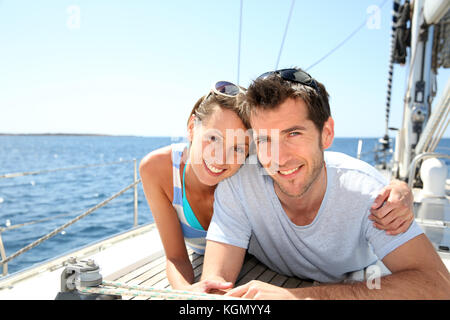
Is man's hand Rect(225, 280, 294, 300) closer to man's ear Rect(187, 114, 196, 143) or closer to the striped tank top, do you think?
the striped tank top

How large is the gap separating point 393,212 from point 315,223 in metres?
0.34

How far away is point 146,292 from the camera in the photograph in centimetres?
119

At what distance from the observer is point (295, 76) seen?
1.55 m

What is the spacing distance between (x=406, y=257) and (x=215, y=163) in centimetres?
93

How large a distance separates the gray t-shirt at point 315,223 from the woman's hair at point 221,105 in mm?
258

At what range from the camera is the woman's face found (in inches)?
67.5

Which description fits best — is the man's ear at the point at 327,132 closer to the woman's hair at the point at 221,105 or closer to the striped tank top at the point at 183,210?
the woman's hair at the point at 221,105

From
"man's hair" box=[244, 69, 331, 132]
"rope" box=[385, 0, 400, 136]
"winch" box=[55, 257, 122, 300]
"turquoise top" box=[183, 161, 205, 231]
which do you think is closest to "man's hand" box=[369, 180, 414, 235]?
"man's hair" box=[244, 69, 331, 132]

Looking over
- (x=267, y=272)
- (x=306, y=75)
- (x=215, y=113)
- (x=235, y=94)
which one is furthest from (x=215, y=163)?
(x=267, y=272)

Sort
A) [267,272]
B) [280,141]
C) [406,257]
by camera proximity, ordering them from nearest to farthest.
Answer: [406,257]
[280,141]
[267,272]

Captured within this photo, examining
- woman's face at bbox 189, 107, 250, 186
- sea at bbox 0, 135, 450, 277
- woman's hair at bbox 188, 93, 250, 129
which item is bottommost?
sea at bbox 0, 135, 450, 277

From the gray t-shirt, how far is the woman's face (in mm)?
73
